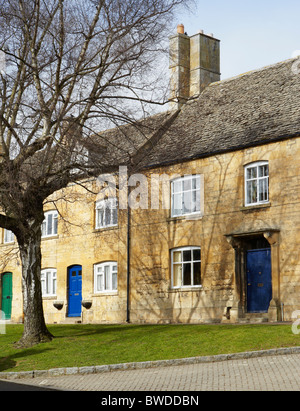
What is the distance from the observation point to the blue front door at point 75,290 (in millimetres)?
30875

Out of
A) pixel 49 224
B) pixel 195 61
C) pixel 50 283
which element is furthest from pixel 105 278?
pixel 195 61

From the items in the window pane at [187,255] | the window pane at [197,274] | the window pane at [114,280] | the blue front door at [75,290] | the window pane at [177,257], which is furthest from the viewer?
the blue front door at [75,290]

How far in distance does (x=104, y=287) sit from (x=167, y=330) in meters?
9.31

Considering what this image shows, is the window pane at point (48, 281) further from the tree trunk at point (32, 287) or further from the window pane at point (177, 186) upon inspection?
the tree trunk at point (32, 287)

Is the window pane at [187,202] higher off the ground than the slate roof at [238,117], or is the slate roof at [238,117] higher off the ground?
the slate roof at [238,117]

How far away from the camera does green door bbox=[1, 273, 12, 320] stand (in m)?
35.6

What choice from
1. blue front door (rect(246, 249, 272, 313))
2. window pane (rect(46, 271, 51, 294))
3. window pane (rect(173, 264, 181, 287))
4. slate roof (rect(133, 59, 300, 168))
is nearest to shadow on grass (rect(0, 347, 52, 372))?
slate roof (rect(133, 59, 300, 168))

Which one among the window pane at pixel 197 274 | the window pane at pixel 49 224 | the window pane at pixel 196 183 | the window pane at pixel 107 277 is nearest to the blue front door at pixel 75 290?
the window pane at pixel 107 277

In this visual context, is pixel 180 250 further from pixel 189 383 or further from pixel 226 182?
pixel 189 383

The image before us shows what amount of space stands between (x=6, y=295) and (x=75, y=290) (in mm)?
6952

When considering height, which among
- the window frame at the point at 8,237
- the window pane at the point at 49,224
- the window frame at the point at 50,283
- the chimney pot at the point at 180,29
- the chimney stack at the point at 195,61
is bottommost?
the window frame at the point at 50,283

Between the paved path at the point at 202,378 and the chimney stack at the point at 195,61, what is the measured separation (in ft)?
60.1

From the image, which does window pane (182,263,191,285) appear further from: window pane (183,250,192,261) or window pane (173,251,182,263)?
window pane (173,251,182,263)
